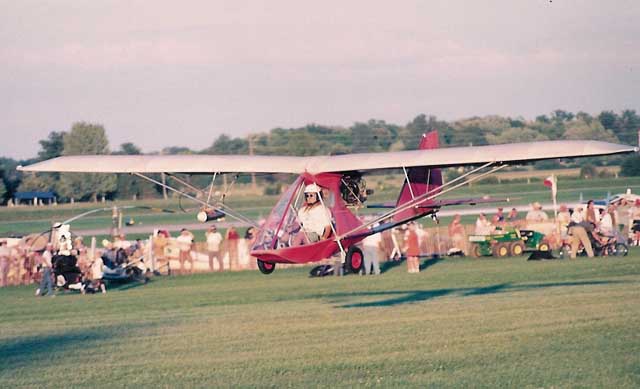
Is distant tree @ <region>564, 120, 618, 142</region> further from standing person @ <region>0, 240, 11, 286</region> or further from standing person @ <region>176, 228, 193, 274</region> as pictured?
standing person @ <region>0, 240, 11, 286</region>

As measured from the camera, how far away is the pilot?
20078 mm

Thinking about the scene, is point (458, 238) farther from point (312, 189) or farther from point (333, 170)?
point (312, 189)

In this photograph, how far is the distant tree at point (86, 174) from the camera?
6919 cm

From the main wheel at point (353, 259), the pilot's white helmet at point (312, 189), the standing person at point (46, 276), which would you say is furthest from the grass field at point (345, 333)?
the pilot's white helmet at point (312, 189)

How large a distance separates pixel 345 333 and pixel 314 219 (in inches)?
88.4

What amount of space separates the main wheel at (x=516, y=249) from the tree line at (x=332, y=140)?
26730mm

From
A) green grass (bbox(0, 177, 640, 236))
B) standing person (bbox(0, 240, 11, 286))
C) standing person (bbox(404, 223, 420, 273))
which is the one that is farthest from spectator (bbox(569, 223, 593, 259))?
green grass (bbox(0, 177, 640, 236))

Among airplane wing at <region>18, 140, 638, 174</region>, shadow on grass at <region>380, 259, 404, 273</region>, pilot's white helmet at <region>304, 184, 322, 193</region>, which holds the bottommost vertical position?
shadow on grass at <region>380, 259, 404, 273</region>

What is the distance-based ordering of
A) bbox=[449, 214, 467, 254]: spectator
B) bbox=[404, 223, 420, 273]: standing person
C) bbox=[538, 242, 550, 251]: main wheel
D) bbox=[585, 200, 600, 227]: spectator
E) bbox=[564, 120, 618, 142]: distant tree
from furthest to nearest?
bbox=[564, 120, 618, 142]: distant tree → bbox=[449, 214, 467, 254]: spectator → bbox=[538, 242, 550, 251]: main wheel → bbox=[585, 200, 600, 227]: spectator → bbox=[404, 223, 420, 273]: standing person

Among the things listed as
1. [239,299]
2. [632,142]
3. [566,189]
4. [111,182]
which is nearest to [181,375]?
[239,299]

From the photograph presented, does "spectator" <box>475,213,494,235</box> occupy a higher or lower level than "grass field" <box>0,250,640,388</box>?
higher

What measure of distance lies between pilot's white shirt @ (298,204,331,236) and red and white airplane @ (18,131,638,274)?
128 millimetres

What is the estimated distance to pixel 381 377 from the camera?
1566 cm

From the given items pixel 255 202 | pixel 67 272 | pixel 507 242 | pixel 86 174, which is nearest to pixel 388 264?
pixel 507 242
